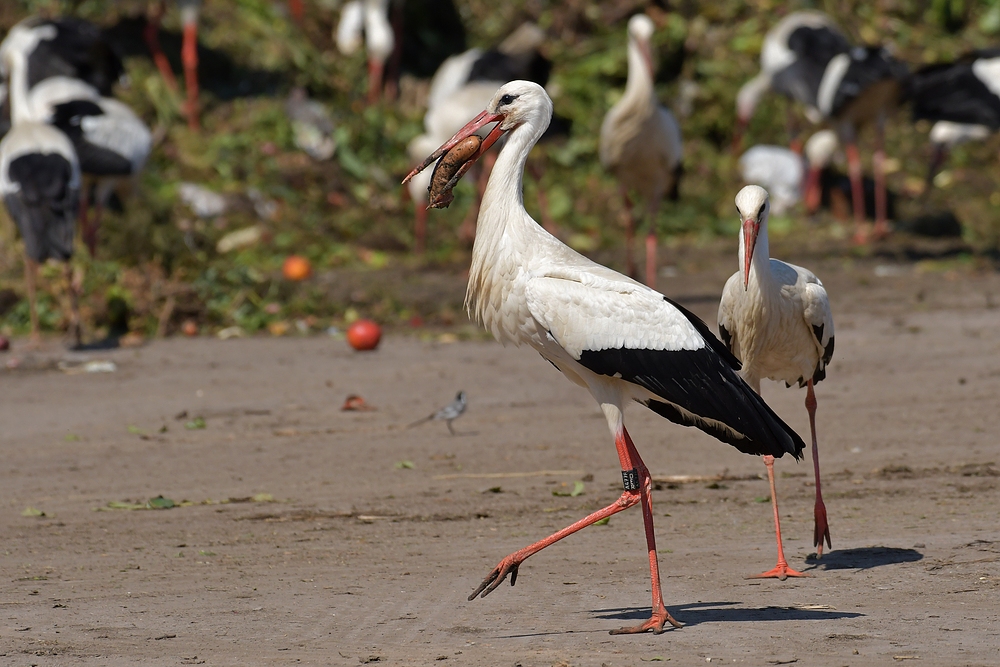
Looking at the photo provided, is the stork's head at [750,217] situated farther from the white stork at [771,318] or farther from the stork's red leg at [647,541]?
the stork's red leg at [647,541]

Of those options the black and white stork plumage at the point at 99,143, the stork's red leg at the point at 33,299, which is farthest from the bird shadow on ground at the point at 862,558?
the black and white stork plumage at the point at 99,143

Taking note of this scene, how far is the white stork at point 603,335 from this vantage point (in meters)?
4.86

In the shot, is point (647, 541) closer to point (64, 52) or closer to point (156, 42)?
point (64, 52)

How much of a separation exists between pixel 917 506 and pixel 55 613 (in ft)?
12.4

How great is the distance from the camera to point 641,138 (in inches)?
488

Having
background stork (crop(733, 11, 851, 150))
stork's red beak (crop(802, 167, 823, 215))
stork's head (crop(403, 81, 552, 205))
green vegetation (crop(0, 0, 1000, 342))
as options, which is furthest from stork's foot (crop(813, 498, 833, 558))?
stork's red beak (crop(802, 167, 823, 215))

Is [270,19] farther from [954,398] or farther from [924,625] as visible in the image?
[924,625]

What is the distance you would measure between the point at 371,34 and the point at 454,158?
477 inches

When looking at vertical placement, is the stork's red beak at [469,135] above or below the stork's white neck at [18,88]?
below

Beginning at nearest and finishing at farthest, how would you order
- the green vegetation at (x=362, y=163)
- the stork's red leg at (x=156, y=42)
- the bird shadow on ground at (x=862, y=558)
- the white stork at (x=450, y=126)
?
the bird shadow on ground at (x=862, y=558) < the green vegetation at (x=362, y=163) < the white stork at (x=450, y=126) < the stork's red leg at (x=156, y=42)

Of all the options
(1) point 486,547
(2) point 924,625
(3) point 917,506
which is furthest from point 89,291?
(2) point 924,625

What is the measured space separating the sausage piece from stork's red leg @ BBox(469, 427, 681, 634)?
1096 millimetres

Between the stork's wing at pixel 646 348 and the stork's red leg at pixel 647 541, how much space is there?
10.3 inches

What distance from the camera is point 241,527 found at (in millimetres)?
6109
